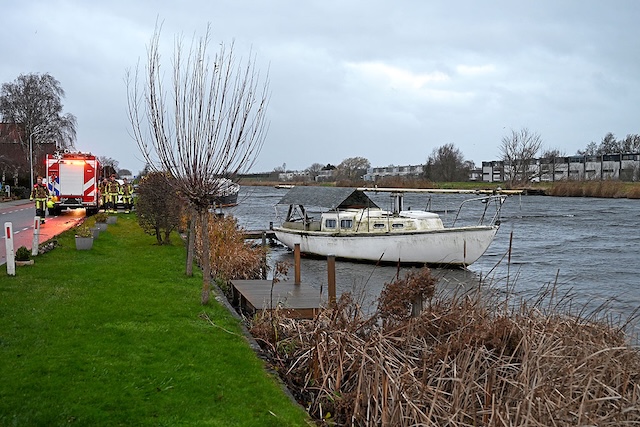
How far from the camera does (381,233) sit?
2628 cm

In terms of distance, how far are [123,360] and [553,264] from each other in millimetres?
21444

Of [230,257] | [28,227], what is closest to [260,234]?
[28,227]

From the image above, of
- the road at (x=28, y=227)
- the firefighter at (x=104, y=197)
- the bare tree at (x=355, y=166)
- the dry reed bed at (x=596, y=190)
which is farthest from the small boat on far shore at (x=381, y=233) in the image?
the bare tree at (x=355, y=166)

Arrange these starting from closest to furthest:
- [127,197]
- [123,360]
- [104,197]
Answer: [123,360] → [104,197] → [127,197]

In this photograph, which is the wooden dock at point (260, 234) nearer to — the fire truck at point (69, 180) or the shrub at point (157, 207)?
the fire truck at point (69, 180)

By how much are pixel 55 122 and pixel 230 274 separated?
57.5 metres

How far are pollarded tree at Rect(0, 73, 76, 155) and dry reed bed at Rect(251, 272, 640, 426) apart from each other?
208 feet

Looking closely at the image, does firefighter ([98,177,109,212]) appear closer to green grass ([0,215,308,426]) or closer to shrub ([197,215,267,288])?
shrub ([197,215,267,288])

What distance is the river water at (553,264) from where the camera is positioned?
16.9 m

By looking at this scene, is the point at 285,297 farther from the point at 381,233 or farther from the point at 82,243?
the point at 381,233

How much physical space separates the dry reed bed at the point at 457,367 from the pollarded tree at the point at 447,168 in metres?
103

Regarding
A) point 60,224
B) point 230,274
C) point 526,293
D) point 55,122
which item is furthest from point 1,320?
point 55,122

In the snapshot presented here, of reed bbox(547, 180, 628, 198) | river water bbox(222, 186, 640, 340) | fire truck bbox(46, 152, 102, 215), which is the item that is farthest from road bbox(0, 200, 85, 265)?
reed bbox(547, 180, 628, 198)

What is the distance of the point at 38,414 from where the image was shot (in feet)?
18.6
